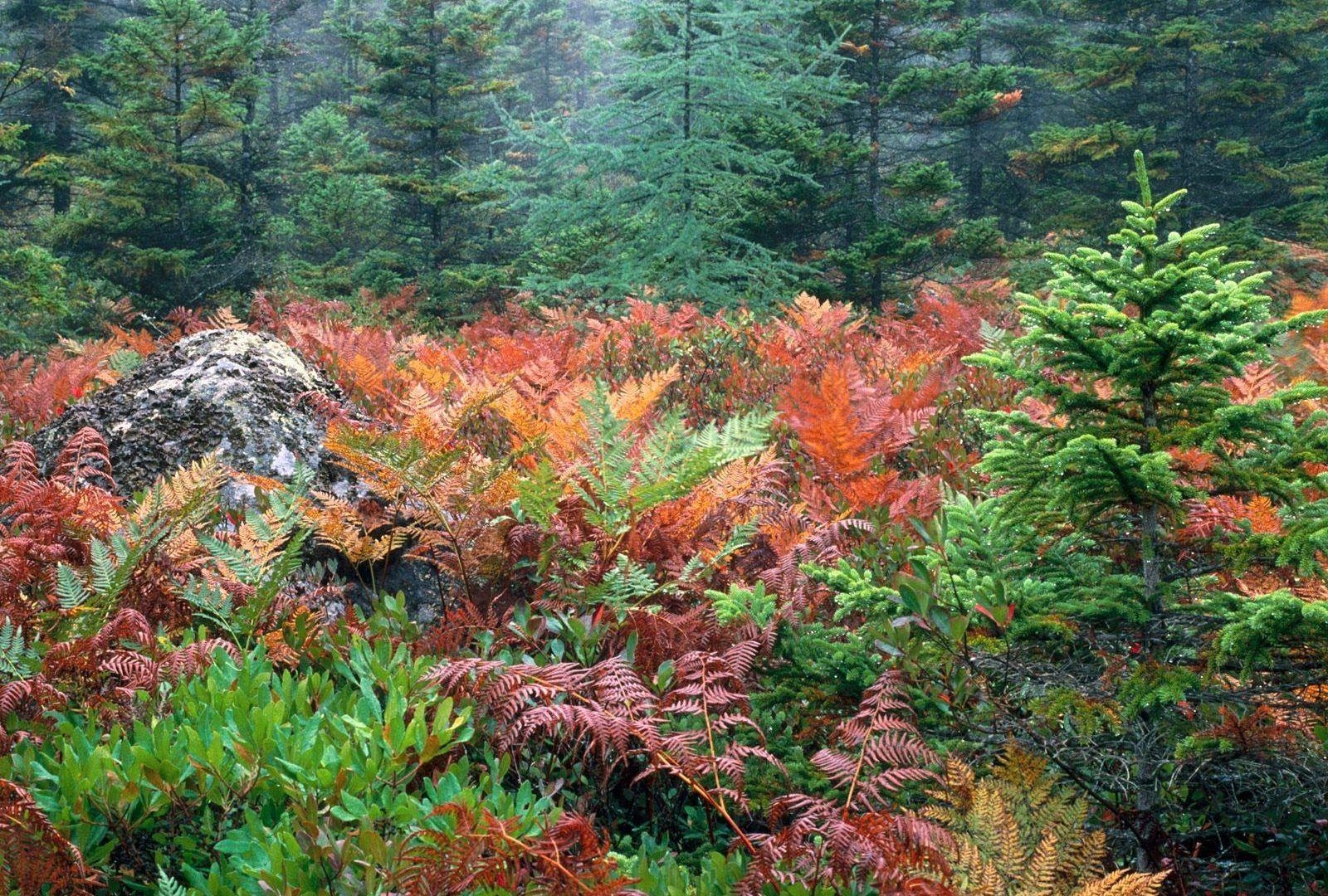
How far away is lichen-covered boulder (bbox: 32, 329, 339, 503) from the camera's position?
4055 millimetres

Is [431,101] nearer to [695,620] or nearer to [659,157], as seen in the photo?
[659,157]

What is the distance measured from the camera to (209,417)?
409 cm

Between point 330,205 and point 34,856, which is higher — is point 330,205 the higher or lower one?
the lower one

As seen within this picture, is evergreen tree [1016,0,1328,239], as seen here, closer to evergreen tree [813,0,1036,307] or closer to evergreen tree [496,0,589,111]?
evergreen tree [813,0,1036,307]

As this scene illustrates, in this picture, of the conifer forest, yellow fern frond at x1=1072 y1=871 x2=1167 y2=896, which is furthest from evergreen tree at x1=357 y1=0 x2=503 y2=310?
yellow fern frond at x1=1072 y1=871 x2=1167 y2=896

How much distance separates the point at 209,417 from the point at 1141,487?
3575 mm

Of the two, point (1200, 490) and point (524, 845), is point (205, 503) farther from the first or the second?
point (1200, 490)

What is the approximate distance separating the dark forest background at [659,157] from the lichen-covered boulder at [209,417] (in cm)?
A: 866

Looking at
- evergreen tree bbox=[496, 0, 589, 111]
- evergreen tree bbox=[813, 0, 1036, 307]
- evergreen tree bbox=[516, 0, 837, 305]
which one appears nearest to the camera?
evergreen tree bbox=[516, 0, 837, 305]

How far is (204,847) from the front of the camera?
77.5 inches

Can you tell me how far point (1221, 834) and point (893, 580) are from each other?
98 cm

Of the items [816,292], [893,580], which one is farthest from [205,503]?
[816,292]

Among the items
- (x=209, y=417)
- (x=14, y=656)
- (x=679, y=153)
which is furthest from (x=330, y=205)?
(x=14, y=656)

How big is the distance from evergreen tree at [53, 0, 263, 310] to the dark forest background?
6 centimetres
